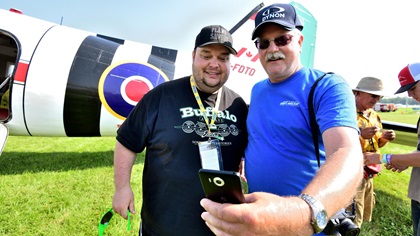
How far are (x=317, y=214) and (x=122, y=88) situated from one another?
188 inches

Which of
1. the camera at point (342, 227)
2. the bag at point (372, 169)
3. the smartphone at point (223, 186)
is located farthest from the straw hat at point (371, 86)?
the smartphone at point (223, 186)

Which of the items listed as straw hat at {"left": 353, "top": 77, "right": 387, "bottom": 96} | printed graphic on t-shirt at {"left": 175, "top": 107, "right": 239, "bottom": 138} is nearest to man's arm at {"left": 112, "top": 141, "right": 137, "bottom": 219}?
printed graphic on t-shirt at {"left": 175, "top": 107, "right": 239, "bottom": 138}

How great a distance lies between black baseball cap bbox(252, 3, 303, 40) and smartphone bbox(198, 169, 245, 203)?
4.01 feet

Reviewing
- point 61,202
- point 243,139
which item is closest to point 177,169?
point 243,139

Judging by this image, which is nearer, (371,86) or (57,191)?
(371,86)

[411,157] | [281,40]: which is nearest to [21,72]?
[281,40]

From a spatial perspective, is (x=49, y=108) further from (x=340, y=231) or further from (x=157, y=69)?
(x=340, y=231)

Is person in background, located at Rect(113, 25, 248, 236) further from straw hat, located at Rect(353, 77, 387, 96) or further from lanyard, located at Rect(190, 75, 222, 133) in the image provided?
straw hat, located at Rect(353, 77, 387, 96)

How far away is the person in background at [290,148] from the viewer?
0.57 metres

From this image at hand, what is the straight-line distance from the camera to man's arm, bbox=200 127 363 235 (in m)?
0.54

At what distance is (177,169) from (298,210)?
48.1 inches

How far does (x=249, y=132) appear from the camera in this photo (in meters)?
1.69

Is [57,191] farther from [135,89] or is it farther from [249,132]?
[249,132]

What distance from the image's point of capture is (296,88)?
1435 millimetres
